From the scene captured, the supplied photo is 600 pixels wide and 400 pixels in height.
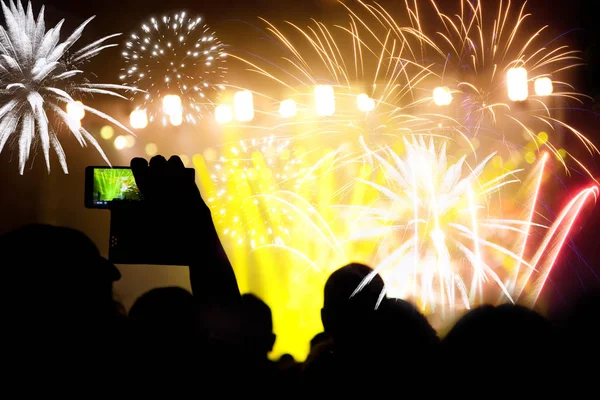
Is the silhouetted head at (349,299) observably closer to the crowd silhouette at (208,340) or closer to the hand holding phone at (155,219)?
the crowd silhouette at (208,340)

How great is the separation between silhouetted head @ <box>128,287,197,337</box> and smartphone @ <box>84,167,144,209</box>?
1.99ft

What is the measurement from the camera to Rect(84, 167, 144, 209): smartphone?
2.09 m

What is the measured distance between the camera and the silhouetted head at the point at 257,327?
4.74 feet

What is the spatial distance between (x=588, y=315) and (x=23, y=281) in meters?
1.17

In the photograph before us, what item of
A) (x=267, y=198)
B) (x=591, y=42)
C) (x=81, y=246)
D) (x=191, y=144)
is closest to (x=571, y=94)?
(x=591, y=42)

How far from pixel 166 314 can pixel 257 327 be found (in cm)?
58

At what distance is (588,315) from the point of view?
1.24 m

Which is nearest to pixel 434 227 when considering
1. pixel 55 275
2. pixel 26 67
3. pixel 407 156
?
pixel 407 156

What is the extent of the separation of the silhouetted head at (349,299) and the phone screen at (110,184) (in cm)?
85

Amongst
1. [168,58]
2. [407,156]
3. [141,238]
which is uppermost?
[168,58]

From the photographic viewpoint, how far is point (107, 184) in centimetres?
217

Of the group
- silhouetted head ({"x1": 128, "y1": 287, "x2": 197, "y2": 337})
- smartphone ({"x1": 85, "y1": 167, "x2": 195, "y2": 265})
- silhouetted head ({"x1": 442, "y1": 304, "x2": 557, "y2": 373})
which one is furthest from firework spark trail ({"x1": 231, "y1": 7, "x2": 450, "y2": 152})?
silhouetted head ({"x1": 442, "y1": 304, "x2": 557, "y2": 373})

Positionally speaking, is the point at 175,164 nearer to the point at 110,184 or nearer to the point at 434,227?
the point at 110,184

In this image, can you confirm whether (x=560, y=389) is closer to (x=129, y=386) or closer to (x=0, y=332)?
(x=129, y=386)
